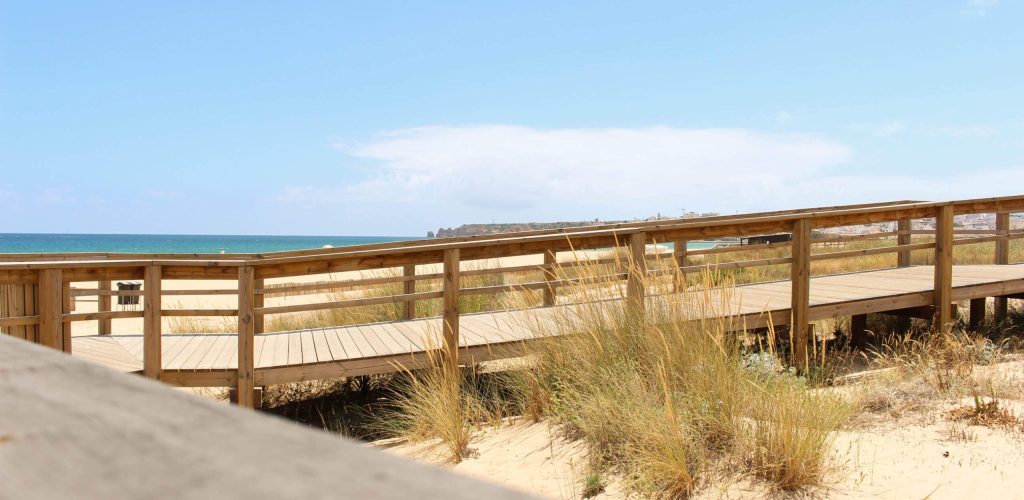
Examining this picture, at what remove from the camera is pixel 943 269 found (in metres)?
6.98

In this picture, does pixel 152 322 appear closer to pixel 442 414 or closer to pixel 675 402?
pixel 442 414

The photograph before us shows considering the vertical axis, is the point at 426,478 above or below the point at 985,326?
above

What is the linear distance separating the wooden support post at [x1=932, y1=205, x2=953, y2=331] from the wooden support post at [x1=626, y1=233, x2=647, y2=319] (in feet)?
Answer: 10.7

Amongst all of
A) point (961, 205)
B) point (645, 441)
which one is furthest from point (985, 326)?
point (645, 441)

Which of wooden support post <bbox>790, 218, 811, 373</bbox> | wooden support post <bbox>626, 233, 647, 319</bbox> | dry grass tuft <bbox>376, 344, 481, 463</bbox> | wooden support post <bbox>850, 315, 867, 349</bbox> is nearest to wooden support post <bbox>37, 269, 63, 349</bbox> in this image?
dry grass tuft <bbox>376, 344, 481, 463</bbox>

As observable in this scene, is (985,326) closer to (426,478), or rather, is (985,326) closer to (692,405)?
(692,405)

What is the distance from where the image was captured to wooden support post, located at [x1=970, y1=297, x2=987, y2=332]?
8.05 metres

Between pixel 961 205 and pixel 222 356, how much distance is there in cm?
750

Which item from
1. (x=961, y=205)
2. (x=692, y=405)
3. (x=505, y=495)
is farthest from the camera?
(x=961, y=205)

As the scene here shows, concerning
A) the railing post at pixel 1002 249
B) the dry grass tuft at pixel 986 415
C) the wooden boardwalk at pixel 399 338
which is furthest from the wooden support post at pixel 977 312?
the dry grass tuft at pixel 986 415

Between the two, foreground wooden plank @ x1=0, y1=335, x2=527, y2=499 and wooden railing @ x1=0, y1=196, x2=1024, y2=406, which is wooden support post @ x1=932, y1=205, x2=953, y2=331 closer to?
wooden railing @ x1=0, y1=196, x2=1024, y2=406

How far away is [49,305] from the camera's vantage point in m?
5.10

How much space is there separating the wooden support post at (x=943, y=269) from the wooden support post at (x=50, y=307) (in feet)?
25.2

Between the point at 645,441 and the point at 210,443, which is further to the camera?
the point at 645,441
